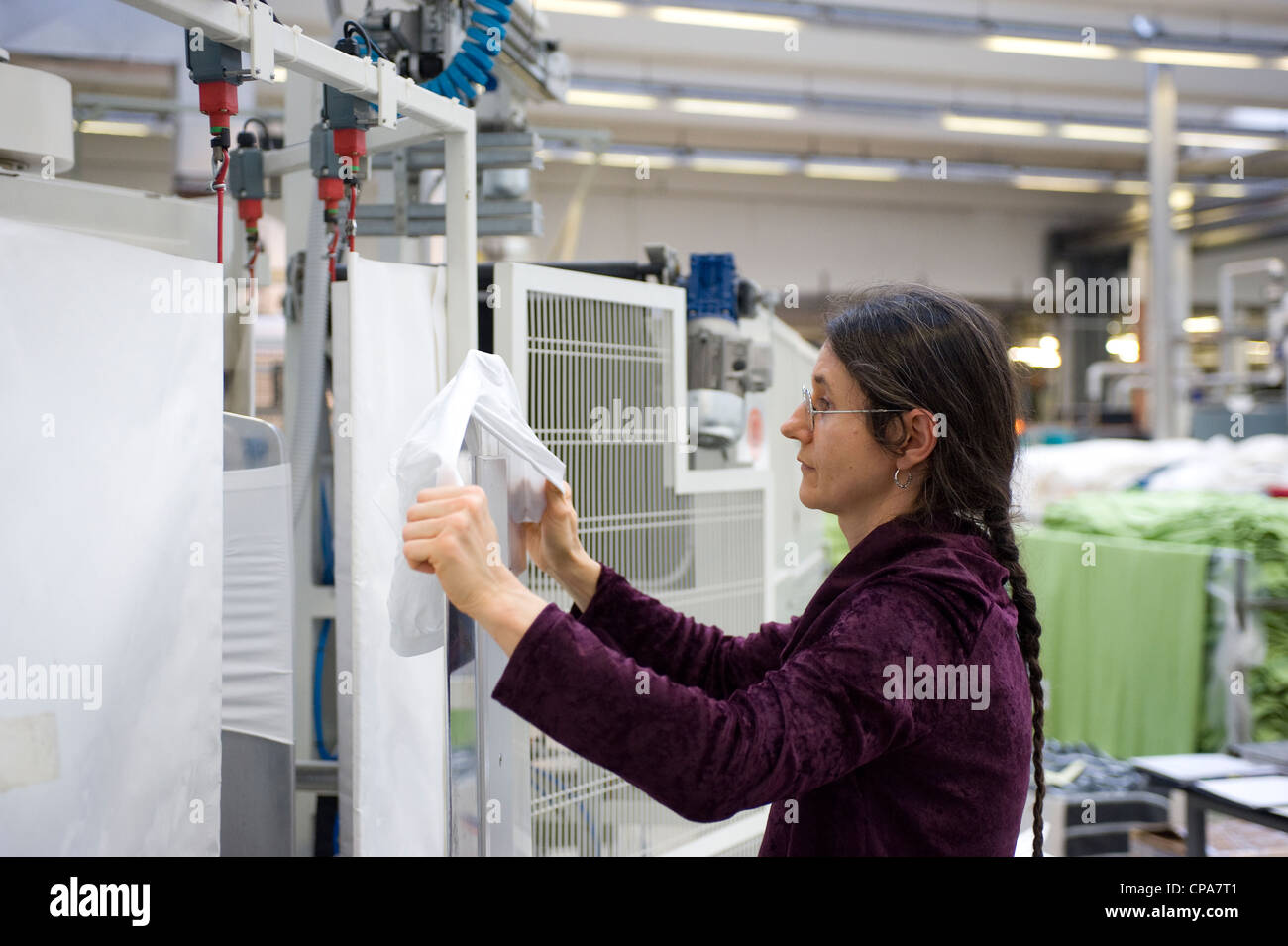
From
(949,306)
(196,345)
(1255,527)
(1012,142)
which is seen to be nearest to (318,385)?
(196,345)

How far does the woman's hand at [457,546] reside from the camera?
988 mm

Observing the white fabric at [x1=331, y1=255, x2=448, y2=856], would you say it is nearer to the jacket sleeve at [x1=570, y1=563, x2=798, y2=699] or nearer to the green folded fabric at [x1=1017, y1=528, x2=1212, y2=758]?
the jacket sleeve at [x1=570, y1=563, x2=798, y2=699]

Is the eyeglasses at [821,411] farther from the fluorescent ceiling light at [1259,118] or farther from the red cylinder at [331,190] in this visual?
the fluorescent ceiling light at [1259,118]

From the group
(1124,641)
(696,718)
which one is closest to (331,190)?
(696,718)

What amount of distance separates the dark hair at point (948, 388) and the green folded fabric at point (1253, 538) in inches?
138

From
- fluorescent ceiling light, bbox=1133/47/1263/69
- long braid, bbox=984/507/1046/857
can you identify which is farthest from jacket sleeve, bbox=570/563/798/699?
fluorescent ceiling light, bbox=1133/47/1263/69

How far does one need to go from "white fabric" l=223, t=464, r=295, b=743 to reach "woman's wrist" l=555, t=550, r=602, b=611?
54 cm

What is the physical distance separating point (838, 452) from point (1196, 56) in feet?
25.7

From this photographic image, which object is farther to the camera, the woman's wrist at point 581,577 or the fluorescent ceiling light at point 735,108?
the fluorescent ceiling light at point 735,108

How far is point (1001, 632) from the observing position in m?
1.19

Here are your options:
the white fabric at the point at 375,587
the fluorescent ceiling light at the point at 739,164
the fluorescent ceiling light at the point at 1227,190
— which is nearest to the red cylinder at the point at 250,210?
the white fabric at the point at 375,587
